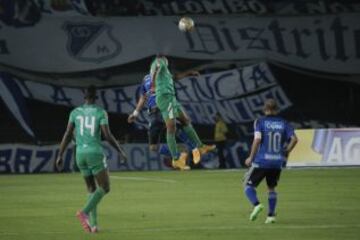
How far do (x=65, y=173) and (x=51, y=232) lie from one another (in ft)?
66.8

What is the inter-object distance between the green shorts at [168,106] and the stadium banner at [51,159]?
58.0 ft

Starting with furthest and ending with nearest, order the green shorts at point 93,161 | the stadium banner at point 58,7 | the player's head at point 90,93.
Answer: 1. the stadium banner at point 58,7
2. the green shorts at point 93,161
3. the player's head at point 90,93

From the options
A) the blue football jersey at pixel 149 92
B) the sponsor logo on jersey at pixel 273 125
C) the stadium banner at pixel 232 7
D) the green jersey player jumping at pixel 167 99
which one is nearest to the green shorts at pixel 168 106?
the green jersey player jumping at pixel 167 99

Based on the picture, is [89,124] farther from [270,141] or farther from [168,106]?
[168,106]

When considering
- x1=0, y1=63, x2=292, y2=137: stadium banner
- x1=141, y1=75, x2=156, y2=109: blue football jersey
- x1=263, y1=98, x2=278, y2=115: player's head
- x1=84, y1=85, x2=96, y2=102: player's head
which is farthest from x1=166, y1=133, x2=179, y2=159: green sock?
x1=0, y1=63, x2=292, y2=137: stadium banner

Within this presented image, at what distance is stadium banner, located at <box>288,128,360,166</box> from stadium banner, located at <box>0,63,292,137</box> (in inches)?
192

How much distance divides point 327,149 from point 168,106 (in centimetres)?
1673

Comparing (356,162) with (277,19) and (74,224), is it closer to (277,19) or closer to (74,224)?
(277,19)

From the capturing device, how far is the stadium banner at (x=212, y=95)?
4050cm

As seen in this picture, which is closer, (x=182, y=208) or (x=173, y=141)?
(x=173, y=141)

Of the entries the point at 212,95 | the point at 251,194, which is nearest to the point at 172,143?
the point at 251,194

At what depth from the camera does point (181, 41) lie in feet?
135

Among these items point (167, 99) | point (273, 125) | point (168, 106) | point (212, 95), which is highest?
point (167, 99)

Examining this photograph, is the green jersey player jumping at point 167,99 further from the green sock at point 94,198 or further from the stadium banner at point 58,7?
the stadium banner at point 58,7
